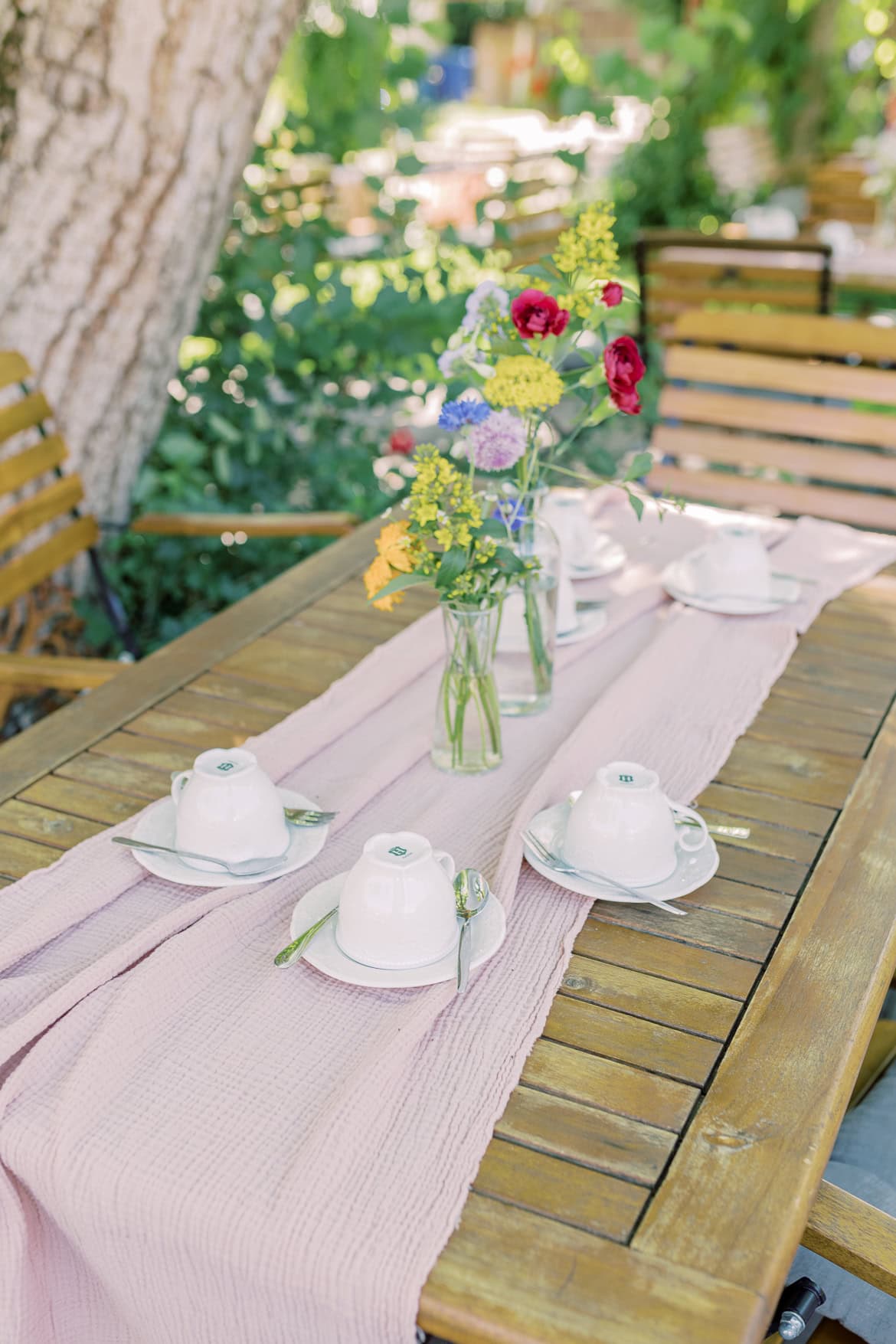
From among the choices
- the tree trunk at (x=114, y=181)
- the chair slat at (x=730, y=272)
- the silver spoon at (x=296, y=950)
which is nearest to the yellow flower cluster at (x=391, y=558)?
the silver spoon at (x=296, y=950)

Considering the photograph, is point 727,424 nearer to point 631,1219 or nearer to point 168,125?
point 168,125

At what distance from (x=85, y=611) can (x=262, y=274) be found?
1029 millimetres

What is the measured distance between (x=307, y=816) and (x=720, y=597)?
0.77 meters

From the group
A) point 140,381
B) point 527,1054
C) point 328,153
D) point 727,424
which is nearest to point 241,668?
point 527,1054

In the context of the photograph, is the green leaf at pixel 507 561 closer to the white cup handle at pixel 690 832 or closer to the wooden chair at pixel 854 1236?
the white cup handle at pixel 690 832

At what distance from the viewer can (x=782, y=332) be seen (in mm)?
2623

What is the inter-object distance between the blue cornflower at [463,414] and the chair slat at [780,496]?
1.38 metres

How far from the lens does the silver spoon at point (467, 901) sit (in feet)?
3.33

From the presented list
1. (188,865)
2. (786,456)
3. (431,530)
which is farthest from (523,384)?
(786,456)

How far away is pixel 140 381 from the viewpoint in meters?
2.57

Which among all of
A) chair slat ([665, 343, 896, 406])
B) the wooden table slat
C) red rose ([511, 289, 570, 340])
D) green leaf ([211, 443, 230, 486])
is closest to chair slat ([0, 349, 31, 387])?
green leaf ([211, 443, 230, 486])

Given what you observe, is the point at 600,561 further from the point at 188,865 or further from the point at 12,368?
the point at 12,368

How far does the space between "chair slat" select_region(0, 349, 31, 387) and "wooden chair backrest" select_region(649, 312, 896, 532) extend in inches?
46.3

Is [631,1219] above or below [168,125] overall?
below
